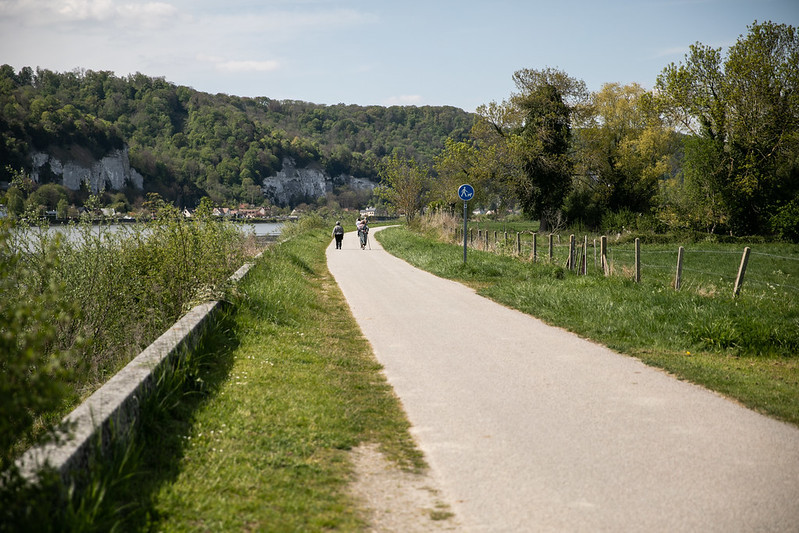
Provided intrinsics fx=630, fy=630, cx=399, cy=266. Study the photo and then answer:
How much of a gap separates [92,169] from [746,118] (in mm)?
67771

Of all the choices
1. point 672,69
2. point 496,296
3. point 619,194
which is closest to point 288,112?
point 619,194

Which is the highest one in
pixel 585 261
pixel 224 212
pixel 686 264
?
pixel 224 212

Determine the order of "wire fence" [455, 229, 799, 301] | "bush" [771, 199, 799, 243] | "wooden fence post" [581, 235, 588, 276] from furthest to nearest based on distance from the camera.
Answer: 1. "bush" [771, 199, 799, 243]
2. "wooden fence post" [581, 235, 588, 276]
3. "wire fence" [455, 229, 799, 301]

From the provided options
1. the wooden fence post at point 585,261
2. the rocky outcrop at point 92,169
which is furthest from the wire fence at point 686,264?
the rocky outcrop at point 92,169

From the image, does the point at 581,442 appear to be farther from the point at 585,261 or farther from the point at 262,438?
the point at 585,261

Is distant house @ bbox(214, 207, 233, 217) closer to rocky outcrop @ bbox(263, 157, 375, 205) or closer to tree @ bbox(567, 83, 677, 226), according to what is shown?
tree @ bbox(567, 83, 677, 226)

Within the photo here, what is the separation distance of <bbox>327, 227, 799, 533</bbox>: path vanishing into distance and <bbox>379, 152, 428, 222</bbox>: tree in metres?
46.6

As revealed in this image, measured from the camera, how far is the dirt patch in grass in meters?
3.71

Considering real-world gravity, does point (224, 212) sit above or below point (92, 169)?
below

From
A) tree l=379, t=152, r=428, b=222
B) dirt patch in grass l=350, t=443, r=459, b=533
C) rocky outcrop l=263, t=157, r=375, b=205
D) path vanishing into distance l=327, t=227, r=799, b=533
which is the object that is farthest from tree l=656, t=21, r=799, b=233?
rocky outcrop l=263, t=157, r=375, b=205

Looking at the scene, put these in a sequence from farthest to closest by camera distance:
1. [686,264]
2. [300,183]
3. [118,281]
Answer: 1. [300,183]
2. [686,264]
3. [118,281]

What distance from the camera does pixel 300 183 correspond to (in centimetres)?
14850

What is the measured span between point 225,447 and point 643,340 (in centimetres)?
653

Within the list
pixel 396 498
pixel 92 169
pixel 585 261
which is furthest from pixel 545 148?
pixel 92 169
